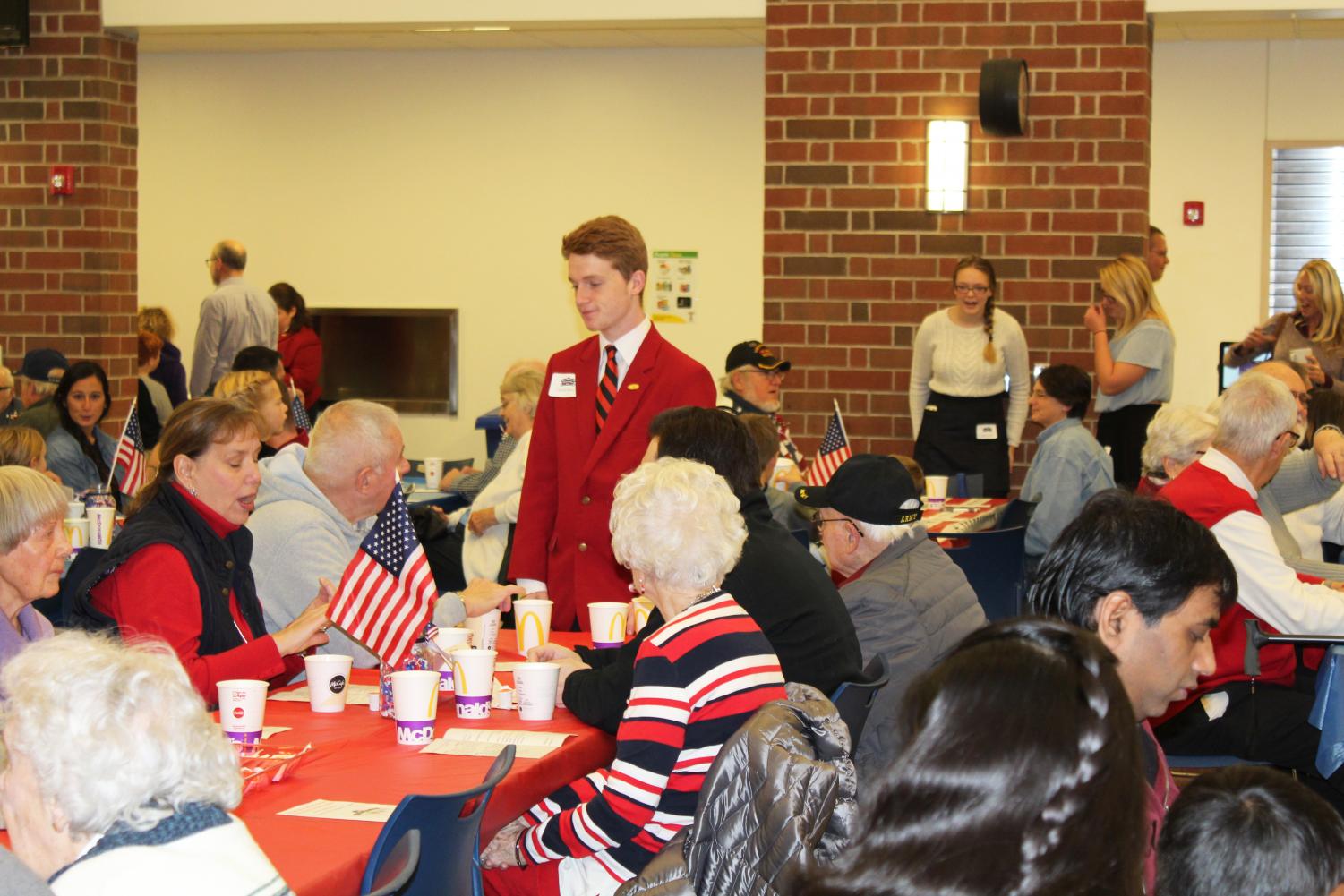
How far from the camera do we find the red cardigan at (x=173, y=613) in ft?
9.98

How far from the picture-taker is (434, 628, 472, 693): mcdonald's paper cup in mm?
3277

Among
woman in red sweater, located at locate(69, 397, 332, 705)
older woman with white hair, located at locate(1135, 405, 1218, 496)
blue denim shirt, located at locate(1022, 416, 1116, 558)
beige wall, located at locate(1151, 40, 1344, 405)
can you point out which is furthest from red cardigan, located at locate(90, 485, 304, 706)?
beige wall, located at locate(1151, 40, 1344, 405)

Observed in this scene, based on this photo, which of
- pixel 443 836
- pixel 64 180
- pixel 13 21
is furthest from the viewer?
pixel 64 180

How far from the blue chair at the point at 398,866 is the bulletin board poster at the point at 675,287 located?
30.6ft

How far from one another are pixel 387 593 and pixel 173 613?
1.44ft

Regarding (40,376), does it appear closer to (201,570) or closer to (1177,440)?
(201,570)

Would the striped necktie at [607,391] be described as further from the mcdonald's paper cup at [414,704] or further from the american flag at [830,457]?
the american flag at [830,457]

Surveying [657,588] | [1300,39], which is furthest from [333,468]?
[1300,39]

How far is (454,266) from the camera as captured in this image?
460 inches

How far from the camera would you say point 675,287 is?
11.3 m

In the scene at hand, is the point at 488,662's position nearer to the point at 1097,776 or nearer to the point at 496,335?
the point at 1097,776

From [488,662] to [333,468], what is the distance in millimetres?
934

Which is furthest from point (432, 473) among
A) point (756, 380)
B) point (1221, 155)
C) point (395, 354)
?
point (1221, 155)

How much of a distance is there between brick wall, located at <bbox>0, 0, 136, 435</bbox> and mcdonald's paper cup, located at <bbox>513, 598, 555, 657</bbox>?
5812 mm
